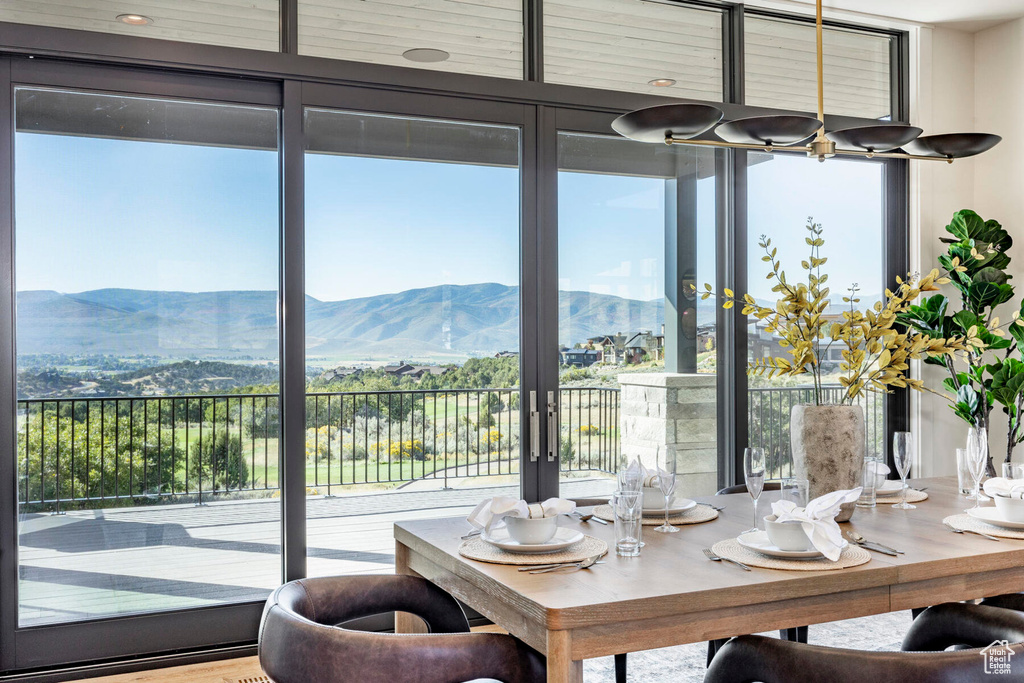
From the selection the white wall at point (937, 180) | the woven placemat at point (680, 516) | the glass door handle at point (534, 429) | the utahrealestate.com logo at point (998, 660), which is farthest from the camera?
the white wall at point (937, 180)

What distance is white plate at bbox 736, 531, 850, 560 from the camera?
184 cm

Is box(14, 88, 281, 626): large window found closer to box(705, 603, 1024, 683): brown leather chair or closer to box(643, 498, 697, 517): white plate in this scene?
box(643, 498, 697, 517): white plate

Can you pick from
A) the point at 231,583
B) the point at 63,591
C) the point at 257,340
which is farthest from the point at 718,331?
the point at 63,591

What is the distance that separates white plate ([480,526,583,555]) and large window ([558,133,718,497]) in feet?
5.80

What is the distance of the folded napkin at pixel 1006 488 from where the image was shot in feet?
7.11

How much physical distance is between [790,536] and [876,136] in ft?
4.24

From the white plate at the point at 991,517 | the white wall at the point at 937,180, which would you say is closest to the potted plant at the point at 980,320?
the white wall at the point at 937,180

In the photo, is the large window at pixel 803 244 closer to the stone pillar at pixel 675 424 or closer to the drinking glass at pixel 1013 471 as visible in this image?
the stone pillar at pixel 675 424

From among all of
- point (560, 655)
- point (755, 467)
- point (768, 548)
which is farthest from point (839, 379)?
point (560, 655)

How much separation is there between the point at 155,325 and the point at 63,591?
104cm

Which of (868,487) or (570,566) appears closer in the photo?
(570,566)

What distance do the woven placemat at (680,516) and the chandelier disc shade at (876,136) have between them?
1178 millimetres

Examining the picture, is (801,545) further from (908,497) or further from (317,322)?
(317,322)

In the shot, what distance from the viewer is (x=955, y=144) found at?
8.58 ft
